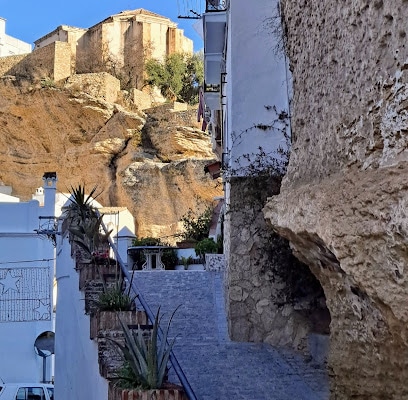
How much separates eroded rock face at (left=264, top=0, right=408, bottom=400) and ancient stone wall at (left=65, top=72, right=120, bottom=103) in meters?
30.3

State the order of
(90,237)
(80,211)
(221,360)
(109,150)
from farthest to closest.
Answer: (109,150)
(80,211)
(90,237)
(221,360)

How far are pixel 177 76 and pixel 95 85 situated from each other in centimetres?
810

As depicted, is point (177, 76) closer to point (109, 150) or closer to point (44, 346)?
point (109, 150)

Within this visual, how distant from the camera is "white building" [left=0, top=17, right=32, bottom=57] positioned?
44531mm

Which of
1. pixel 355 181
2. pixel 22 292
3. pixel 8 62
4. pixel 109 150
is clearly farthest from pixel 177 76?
pixel 355 181

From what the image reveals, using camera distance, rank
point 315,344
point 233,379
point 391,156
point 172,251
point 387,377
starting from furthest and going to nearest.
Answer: point 172,251, point 315,344, point 233,379, point 387,377, point 391,156

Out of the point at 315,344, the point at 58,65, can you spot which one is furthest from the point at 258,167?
the point at 58,65

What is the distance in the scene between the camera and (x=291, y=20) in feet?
15.2

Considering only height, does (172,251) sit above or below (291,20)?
below

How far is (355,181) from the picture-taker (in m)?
3.09

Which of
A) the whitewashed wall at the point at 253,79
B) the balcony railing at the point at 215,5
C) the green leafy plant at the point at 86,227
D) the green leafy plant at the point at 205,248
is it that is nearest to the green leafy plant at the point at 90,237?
the green leafy plant at the point at 86,227

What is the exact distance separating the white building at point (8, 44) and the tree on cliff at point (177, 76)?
12.3 meters

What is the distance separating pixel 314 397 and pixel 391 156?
155 inches

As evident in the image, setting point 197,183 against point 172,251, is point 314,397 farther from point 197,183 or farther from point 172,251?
point 197,183
